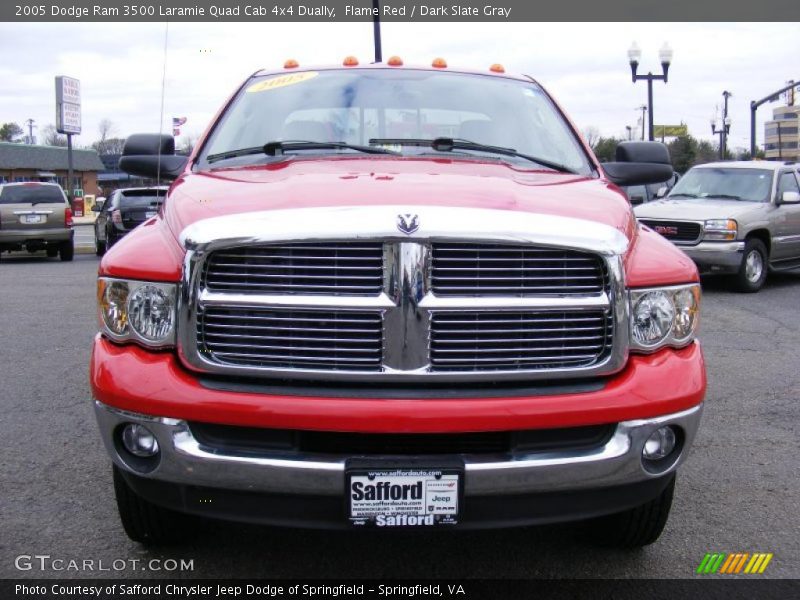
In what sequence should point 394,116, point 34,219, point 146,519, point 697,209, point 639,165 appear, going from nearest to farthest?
point 146,519 < point 394,116 < point 639,165 < point 697,209 < point 34,219

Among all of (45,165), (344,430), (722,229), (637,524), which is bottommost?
→ (637,524)

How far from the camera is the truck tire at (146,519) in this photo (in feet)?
10.0

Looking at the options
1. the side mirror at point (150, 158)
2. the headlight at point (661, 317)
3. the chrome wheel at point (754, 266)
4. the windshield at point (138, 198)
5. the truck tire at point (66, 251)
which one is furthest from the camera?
the truck tire at point (66, 251)

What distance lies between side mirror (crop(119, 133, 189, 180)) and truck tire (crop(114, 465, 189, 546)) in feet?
5.69

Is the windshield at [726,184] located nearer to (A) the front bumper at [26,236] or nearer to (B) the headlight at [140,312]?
(B) the headlight at [140,312]

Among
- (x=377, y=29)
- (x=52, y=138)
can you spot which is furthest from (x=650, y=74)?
(x=52, y=138)

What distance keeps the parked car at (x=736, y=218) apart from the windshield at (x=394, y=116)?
7614 mm

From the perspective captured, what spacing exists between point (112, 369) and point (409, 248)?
3.30 ft

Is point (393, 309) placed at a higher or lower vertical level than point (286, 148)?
lower

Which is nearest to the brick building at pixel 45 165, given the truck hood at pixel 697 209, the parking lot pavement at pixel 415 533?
the truck hood at pixel 697 209

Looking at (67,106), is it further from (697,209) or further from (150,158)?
(150,158)

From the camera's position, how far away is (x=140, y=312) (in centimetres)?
275

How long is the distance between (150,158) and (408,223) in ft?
7.32

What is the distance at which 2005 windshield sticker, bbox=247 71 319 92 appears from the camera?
436 cm
